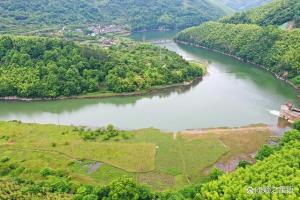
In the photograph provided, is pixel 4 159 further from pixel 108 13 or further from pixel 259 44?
pixel 108 13

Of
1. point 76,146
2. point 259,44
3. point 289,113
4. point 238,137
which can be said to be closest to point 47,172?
point 76,146

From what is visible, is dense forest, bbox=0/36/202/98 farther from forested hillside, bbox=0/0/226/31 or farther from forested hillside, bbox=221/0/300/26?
forested hillside, bbox=0/0/226/31

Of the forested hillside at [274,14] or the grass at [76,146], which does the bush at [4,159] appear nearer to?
the grass at [76,146]

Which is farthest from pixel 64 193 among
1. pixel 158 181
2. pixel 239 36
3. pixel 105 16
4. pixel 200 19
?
pixel 200 19

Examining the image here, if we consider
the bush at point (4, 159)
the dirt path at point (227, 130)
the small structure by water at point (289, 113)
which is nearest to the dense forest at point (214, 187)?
the bush at point (4, 159)

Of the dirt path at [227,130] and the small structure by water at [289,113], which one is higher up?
the small structure by water at [289,113]
